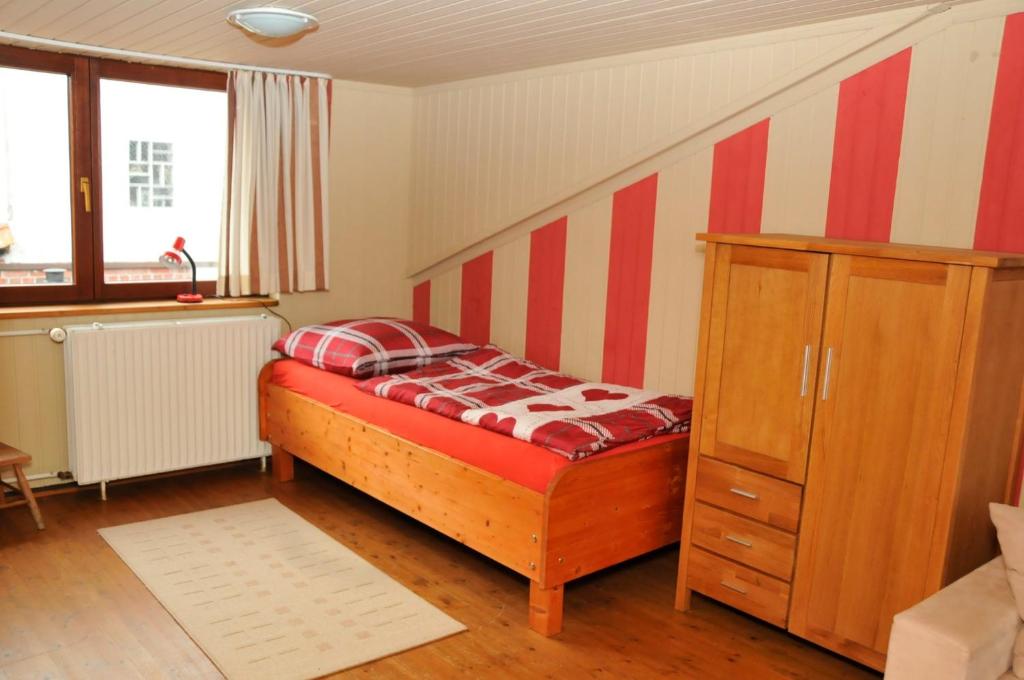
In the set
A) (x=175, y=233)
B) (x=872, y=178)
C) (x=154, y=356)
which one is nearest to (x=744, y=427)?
(x=872, y=178)

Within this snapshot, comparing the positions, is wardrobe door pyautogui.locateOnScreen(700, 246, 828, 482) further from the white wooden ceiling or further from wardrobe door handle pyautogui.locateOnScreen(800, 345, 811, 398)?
the white wooden ceiling

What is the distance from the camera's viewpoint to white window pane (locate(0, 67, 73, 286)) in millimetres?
3916

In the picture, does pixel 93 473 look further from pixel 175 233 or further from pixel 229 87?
pixel 229 87

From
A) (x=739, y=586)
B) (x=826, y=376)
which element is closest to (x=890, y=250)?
(x=826, y=376)

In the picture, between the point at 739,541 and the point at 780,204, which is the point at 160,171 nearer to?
the point at 780,204

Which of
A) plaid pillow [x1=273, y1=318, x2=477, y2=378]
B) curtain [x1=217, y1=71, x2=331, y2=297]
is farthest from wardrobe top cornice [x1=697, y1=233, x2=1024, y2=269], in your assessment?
curtain [x1=217, y1=71, x2=331, y2=297]

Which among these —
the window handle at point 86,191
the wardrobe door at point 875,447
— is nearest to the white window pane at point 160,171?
the window handle at point 86,191

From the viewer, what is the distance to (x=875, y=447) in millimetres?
2604

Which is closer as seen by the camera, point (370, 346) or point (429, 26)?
point (429, 26)

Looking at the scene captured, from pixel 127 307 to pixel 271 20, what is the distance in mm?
1825

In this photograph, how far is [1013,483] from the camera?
276 cm

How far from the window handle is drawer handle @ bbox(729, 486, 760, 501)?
3.15 m

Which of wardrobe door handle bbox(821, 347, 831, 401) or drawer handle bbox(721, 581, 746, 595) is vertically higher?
wardrobe door handle bbox(821, 347, 831, 401)

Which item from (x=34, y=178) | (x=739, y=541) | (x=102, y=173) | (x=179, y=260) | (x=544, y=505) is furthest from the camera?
(x=179, y=260)
